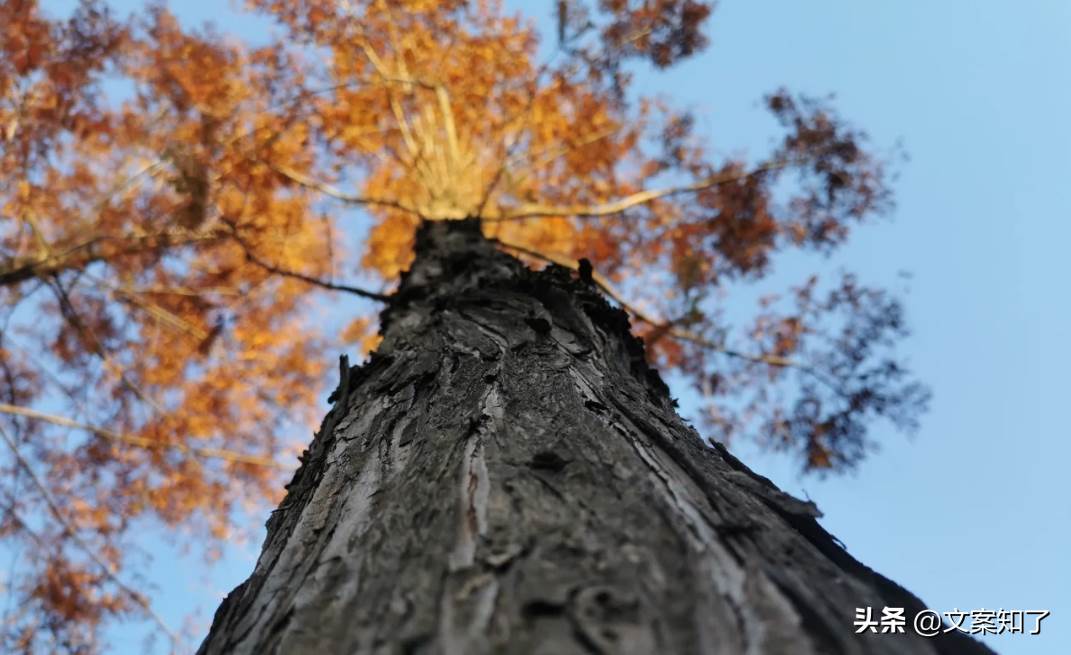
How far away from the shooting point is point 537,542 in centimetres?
107

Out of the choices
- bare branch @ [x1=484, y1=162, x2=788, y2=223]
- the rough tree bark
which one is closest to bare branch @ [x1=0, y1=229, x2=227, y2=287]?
bare branch @ [x1=484, y1=162, x2=788, y2=223]

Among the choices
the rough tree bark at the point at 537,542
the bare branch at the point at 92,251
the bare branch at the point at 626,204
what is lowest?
the rough tree bark at the point at 537,542

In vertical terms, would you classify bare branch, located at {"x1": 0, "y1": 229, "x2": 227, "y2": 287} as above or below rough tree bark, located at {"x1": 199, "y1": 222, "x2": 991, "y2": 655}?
above

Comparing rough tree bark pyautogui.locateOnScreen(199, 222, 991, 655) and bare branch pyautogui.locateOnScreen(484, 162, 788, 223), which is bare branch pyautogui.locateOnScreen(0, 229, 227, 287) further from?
rough tree bark pyautogui.locateOnScreen(199, 222, 991, 655)

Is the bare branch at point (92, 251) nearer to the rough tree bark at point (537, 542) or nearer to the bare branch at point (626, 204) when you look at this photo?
the bare branch at point (626, 204)

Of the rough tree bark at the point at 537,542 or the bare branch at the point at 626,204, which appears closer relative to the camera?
the rough tree bark at the point at 537,542

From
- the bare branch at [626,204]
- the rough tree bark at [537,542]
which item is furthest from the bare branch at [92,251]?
the rough tree bark at [537,542]

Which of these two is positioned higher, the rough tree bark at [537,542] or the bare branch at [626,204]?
the bare branch at [626,204]

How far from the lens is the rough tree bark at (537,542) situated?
0.90m

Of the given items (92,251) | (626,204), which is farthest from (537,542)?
(92,251)

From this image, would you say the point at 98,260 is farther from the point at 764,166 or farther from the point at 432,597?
the point at 432,597

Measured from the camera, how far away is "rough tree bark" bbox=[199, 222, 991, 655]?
90 cm

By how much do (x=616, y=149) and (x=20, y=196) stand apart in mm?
7213

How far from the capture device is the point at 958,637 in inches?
41.1
